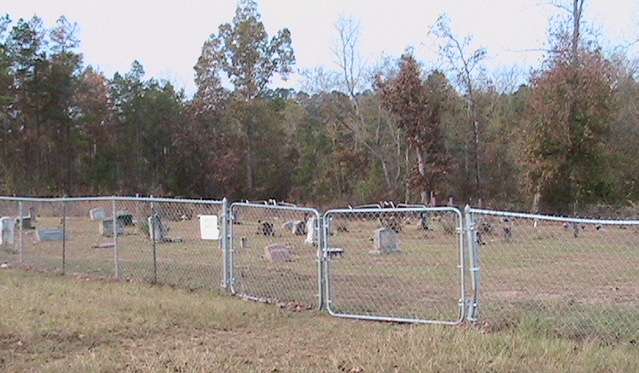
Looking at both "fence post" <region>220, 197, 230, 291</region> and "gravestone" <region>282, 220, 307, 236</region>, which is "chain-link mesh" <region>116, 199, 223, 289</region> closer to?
"fence post" <region>220, 197, 230, 291</region>

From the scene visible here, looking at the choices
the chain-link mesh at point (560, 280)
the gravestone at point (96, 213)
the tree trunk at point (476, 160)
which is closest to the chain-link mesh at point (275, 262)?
the chain-link mesh at point (560, 280)

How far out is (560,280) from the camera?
458 inches

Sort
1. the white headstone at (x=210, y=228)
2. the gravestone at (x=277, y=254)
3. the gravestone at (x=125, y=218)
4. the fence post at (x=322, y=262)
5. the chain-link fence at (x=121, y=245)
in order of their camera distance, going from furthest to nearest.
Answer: the gravestone at (x=125, y=218) < the gravestone at (x=277, y=254) < the chain-link fence at (x=121, y=245) < the white headstone at (x=210, y=228) < the fence post at (x=322, y=262)

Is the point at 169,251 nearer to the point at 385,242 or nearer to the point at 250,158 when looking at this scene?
the point at 385,242

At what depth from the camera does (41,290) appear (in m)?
10.0

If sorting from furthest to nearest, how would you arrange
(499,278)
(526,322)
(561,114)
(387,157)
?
(387,157) < (561,114) < (499,278) < (526,322)

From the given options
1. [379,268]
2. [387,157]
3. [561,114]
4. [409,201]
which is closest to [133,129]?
[387,157]

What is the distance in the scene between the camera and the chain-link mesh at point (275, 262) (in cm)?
979

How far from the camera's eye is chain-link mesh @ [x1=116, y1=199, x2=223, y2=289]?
11.2 meters

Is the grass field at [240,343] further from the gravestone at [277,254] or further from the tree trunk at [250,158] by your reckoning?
the tree trunk at [250,158]

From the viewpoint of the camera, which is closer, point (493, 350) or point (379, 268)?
point (493, 350)

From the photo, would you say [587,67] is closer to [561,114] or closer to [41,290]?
[561,114]

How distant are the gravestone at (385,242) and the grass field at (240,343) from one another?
27.2ft

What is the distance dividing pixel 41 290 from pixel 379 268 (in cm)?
606
